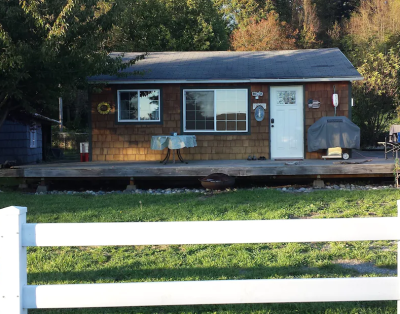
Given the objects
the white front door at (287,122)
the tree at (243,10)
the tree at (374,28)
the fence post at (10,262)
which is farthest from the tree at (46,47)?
the tree at (243,10)

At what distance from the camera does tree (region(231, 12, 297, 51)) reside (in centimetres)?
2581

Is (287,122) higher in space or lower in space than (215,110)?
lower

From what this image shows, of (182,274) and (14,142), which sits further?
(14,142)

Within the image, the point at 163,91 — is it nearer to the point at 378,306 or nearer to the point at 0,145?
the point at 0,145

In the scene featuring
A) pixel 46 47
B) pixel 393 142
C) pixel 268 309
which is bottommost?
pixel 268 309

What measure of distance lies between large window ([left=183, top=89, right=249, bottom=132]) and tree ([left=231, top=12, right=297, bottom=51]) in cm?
1518

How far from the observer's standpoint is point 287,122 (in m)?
11.4

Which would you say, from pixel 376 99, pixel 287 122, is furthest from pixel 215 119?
pixel 376 99

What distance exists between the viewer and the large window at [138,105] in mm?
11586

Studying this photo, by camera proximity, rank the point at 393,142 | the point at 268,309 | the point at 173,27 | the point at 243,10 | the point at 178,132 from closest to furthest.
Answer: the point at 268,309, the point at 393,142, the point at 178,132, the point at 173,27, the point at 243,10

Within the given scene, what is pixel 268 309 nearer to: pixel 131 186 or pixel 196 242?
pixel 196 242

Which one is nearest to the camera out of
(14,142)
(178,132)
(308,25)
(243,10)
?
(178,132)

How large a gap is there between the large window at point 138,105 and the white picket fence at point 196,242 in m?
9.33

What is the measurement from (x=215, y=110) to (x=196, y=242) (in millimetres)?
9248
